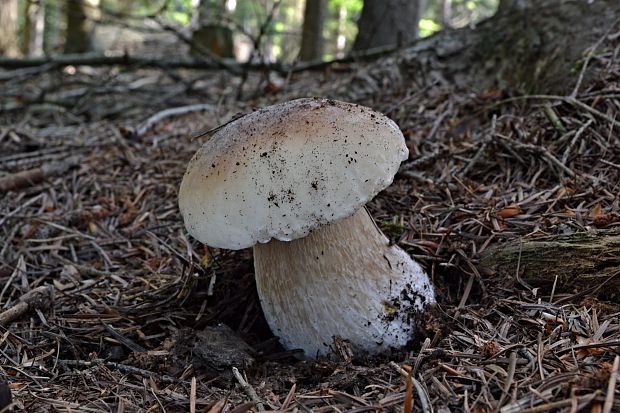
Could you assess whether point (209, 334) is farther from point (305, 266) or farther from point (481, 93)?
point (481, 93)

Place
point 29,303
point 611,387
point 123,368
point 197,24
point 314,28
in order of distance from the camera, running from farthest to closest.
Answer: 1. point 197,24
2. point 314,28
3. point 29,303
4. point 123,368
5. point 611,387

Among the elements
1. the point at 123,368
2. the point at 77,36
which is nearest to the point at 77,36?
the point at 77,36

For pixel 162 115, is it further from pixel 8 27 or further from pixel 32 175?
pixel 8 27

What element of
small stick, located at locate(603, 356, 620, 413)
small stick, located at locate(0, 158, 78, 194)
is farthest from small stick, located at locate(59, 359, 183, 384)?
small stick, located at locate(0, 158, 78, 194)

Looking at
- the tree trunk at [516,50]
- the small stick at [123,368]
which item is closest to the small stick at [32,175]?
the small stick at [123,368]

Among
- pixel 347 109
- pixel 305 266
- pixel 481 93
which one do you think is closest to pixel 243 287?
pixel 305 266
